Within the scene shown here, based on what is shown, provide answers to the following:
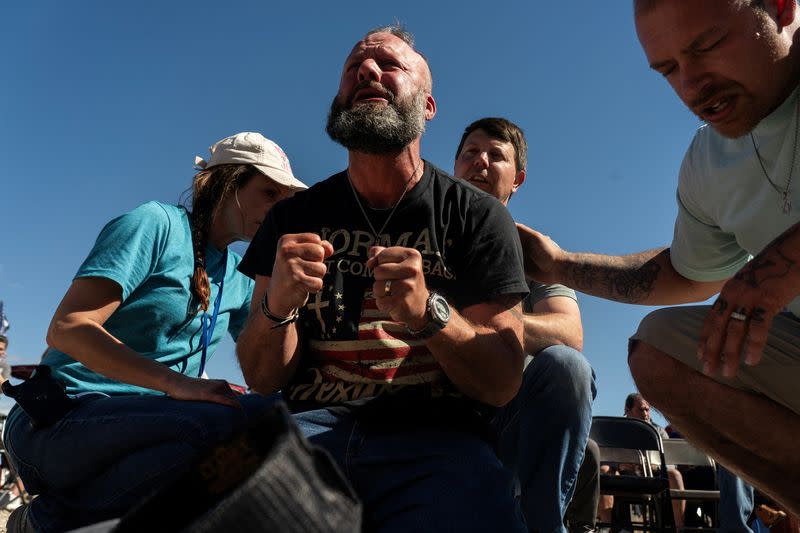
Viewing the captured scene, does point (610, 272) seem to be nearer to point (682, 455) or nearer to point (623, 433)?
point (623, 433)

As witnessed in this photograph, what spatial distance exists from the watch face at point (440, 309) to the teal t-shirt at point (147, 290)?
127 centimetres

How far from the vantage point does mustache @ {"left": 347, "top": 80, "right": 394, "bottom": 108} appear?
256 centimetres

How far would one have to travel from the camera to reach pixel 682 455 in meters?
7.18

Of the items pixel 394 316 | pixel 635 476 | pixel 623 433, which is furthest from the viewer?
pixel 623 433

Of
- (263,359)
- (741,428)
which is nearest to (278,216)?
(263,359)

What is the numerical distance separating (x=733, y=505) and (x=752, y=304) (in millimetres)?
4271

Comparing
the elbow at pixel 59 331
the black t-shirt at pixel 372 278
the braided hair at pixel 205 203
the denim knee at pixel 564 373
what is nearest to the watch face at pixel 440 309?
the black t-shirt at pixel 372 278

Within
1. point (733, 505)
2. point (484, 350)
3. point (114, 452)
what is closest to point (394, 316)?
point (484, 350)

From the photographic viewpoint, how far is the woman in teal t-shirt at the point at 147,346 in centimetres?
202

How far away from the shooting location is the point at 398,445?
1982 mm

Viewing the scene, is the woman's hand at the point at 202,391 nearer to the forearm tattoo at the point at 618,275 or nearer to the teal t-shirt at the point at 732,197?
the forearm tattoo at the point at 618,275

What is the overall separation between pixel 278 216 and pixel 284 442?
1.76m

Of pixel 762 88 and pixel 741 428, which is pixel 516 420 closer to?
pixel 741 428

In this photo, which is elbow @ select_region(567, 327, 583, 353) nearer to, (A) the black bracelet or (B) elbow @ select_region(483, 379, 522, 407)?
(B) elbow @ select_region(483, 379, 522, 407)
